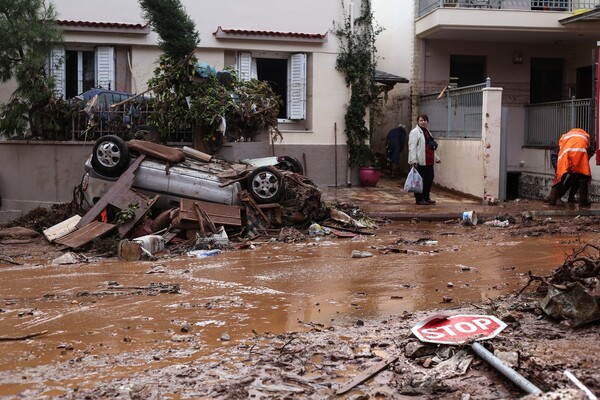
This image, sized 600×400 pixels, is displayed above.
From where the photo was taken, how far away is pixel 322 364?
214 inches

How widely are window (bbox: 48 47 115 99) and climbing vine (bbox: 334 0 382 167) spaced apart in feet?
18.1

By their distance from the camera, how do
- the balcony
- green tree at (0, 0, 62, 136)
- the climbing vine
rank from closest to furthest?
green tree at (0, 0, 62, 136), the climbing vine, the balcony

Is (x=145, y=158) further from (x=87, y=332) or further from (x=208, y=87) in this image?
(x=87, y=332)

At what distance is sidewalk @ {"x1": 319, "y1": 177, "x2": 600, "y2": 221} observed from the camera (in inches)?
574

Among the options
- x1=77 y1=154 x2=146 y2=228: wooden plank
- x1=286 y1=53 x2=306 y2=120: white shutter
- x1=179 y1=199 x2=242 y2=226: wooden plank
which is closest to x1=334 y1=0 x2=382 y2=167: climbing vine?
x1=286 y1=53 x2=306 y2=120: white shutter

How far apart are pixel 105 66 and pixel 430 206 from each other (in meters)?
8.21

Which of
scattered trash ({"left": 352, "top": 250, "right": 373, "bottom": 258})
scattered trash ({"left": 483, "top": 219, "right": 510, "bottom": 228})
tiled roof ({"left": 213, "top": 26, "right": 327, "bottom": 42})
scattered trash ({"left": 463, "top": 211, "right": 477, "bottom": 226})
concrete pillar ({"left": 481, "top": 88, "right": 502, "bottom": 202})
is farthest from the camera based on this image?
tiled roof ({"left": 213, "top": 26, "right": 327, "bottom": 42})

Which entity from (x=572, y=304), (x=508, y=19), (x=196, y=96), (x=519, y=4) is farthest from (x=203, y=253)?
(x=519, y=4)

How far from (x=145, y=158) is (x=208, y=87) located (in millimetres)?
2925

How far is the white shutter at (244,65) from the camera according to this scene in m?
18.8

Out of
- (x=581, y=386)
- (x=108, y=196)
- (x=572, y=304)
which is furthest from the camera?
(x=108, y=196)

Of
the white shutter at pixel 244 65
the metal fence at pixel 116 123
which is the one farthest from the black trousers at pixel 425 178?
the white shutter at pixel 244 65

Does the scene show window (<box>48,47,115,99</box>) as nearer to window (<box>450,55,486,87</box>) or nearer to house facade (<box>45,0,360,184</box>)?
house facade (<box>45,0,360,184</box>)

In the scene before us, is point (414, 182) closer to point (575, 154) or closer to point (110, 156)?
point (575, 154)
